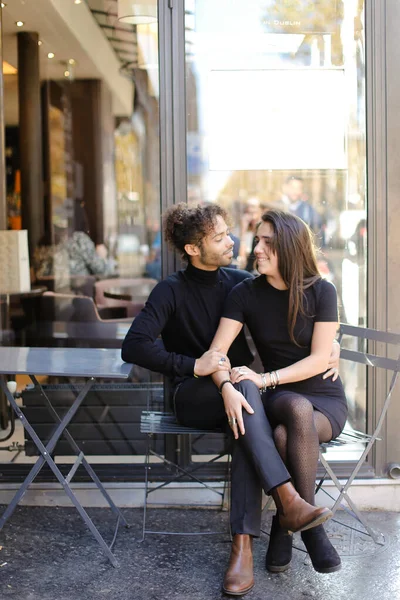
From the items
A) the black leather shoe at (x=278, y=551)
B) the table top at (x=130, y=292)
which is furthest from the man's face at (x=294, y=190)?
the black leather shoe at (x=278, y=551)

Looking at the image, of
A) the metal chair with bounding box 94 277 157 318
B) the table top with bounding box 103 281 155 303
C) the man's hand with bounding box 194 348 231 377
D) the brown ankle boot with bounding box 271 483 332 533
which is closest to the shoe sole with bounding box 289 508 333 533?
the brown ankle boot with bounding box 271 483 332 533

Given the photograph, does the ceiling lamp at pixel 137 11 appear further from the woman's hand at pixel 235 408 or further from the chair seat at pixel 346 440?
the chair seat at pixel 346 440

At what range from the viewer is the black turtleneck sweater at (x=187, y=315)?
3217 mm

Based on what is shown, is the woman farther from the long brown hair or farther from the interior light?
the interior light

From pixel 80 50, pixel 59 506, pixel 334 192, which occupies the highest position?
pixel 80 50

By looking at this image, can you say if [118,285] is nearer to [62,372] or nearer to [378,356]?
[378,356]

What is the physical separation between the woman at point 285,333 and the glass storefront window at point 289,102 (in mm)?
734

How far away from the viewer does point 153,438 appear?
3773mm

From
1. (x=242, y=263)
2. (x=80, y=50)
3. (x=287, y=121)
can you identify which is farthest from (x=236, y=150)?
(x=80, y=50)

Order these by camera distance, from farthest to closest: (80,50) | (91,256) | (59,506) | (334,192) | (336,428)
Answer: (80,50) < (91,256) < (334,192) < (59,506) < (336,428)

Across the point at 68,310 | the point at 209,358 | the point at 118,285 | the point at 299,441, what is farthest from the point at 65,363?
the point at 118,285

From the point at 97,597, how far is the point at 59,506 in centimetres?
97

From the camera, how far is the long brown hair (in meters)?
3.01

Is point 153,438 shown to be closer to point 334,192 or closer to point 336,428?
point 336,428
